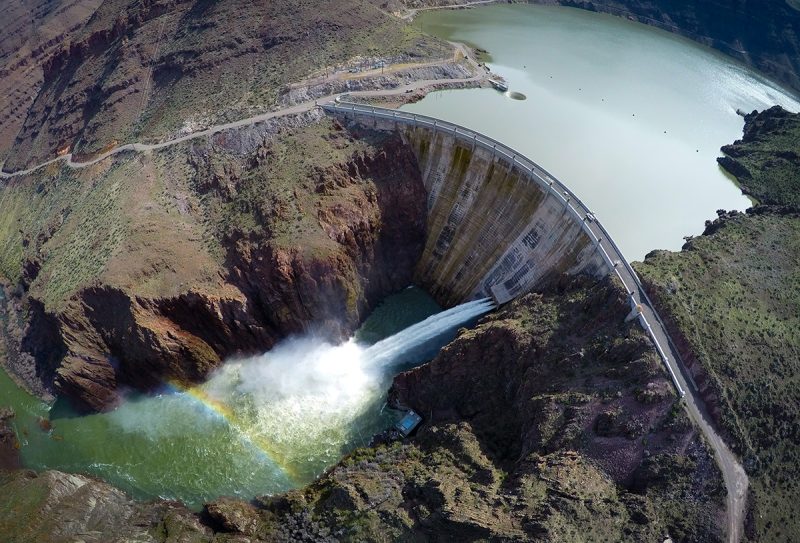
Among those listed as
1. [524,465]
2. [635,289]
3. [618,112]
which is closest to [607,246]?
[635,289]

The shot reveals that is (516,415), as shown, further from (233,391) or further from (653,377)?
(233,391)

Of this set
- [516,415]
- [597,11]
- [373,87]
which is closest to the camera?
[516,415]

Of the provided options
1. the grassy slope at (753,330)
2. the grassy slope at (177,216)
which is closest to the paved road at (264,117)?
the grassy slope at (177,216)

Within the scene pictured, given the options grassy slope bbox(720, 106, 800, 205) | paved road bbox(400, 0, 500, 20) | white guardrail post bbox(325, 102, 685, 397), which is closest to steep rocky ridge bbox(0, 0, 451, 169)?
paved road bbox(400, 0, 500, 20)

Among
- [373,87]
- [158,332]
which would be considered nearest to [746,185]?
[373,87]

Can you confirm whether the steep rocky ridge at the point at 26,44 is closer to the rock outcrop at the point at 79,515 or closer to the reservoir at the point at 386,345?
the reservoir at the point at 386,345

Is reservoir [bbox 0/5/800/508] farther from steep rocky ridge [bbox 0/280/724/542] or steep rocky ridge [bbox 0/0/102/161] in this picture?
steep rocky ridge [bbox 0/0/102/161]

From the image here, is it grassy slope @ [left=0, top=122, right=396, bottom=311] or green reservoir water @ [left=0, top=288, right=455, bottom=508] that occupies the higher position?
grassy slope @ [left=0, top=122, right=396, bottom=311]
